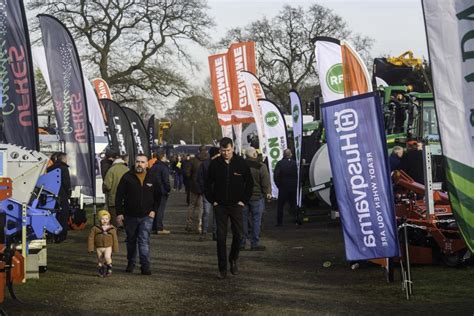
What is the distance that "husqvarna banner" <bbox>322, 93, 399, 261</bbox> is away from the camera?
33.5 ft

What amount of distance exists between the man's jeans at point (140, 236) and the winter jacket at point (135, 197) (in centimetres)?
10

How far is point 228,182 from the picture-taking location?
41.0 ft

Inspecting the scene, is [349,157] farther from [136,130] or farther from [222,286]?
[136,130]

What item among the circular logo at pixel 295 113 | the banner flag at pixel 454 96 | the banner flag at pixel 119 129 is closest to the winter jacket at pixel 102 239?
the banner flag at pixel 454 96

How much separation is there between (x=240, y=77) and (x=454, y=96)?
2041cm

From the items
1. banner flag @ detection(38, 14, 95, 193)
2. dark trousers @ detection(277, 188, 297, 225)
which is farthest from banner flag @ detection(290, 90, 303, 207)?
banner flag @ detection(38, 14, 95, 193)

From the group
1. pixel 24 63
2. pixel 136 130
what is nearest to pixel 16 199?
pixel 24 63

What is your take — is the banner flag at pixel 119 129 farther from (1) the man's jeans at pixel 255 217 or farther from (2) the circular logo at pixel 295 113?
(1) the man's jeans at pixel 255 217

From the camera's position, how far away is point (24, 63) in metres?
13.4

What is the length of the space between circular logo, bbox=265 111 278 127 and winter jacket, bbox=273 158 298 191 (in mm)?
2905

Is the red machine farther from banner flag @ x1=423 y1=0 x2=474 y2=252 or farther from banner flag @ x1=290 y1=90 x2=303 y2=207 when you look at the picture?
banner flag @ x1=290 y1=90 x2=303 y2=207

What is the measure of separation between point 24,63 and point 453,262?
6953 mm

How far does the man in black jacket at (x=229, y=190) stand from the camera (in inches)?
491

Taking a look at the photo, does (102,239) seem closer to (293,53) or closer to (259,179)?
(259,179)
